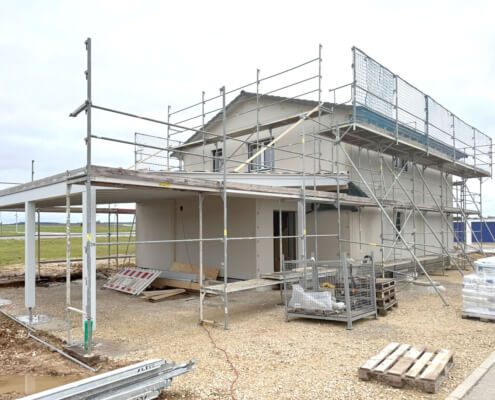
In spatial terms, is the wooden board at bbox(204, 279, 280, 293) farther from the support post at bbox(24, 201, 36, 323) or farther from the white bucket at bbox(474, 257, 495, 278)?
the white bucket at bbox(474, 257, 495, 278)

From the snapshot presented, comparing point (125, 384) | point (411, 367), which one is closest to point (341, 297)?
point (411, 367)

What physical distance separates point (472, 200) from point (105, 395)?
1995 cm

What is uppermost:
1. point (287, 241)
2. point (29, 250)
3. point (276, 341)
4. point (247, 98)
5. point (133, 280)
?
point (247, 98)

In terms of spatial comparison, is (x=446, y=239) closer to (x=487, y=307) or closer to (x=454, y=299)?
(x=454, y=299)

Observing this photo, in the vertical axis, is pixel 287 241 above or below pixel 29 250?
below

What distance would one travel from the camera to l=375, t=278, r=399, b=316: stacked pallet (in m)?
8.40

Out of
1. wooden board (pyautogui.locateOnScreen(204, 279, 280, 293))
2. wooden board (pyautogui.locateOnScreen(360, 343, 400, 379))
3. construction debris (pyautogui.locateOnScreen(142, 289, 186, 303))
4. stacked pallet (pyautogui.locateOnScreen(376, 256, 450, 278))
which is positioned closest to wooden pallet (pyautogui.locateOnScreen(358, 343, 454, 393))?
wooden board (pyautogui.locateOnScreen(360, 343, 400, 379))

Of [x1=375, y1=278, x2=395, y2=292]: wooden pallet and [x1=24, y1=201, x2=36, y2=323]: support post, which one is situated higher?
[x1=24, y1=201, x2=36, y2=323]: support post

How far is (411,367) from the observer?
4.95 metres

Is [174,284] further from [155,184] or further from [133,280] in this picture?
[155,184]

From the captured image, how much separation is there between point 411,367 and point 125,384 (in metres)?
3.42

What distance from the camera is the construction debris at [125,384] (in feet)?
12.6

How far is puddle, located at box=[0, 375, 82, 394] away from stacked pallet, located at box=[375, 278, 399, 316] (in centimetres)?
597

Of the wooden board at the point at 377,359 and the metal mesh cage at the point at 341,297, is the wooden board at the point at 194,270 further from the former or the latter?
the wooden board at the point at 377,359
